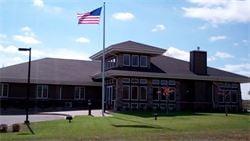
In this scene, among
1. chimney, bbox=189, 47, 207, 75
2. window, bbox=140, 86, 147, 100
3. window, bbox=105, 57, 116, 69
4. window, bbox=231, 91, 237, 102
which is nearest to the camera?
window, bbox=140, 86, 147, 100

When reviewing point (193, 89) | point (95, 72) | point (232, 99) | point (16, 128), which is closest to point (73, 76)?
point (95, 72)

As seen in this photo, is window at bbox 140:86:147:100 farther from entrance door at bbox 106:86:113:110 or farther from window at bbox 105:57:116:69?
window at bbox 105:57:116:69

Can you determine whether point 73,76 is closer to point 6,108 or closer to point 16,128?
point 6,108

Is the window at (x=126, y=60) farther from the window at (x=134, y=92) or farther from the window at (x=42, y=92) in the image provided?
the window at (x=42, y=92)

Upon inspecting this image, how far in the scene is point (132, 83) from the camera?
134 ft

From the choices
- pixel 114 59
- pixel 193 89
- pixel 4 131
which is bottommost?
pixel 4 131

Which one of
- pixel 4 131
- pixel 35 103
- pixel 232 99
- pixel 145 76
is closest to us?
pixel 4 131

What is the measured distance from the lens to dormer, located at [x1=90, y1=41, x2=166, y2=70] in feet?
135

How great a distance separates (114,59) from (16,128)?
2146 centimetres

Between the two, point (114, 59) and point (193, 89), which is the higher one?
point (114, 59)

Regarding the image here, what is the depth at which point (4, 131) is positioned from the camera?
2216 cm

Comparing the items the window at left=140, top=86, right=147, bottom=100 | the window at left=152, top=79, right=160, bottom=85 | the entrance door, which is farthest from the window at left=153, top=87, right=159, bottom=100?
the entrance door

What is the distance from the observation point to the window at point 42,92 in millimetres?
44281

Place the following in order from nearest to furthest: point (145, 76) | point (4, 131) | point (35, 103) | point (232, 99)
Answer: point (4, 131), point (145, 76), point (35, 103), point (232, 99)
